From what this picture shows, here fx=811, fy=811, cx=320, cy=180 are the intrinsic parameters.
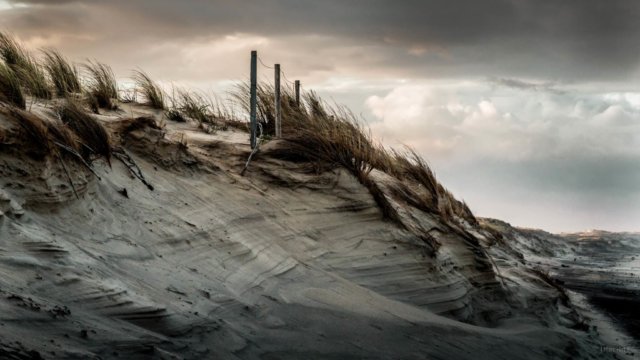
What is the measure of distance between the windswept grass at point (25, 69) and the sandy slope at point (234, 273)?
1793mm

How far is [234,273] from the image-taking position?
7312 millimetres

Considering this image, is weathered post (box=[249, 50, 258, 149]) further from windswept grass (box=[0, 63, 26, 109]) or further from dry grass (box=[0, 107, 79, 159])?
dry grass (box=[0, 107, 79, 159])

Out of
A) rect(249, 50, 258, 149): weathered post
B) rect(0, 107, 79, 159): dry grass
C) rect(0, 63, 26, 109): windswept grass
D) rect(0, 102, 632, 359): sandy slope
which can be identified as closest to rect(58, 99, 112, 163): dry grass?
rect(0, 102, 632, 359): sandy slope

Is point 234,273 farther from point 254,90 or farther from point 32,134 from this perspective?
point 254,90

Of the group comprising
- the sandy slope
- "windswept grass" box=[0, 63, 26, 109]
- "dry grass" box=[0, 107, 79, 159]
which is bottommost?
the sandy slope

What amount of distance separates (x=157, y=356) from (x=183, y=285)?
1.40m

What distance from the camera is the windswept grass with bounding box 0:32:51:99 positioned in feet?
32.4

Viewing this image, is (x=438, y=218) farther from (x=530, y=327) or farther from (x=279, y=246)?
(x=279, y=246)

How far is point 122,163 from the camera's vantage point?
805cm

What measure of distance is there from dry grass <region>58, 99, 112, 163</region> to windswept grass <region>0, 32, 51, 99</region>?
1.90m

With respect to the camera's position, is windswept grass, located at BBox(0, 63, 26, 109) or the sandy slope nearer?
the sandy slope

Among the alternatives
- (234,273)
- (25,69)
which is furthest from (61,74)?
(234,273)

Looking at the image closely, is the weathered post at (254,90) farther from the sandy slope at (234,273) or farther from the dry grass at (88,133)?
the dry grass at (88,133)

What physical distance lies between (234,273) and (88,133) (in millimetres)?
1961
